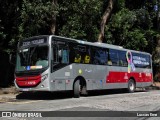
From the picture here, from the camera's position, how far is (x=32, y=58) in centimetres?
1920

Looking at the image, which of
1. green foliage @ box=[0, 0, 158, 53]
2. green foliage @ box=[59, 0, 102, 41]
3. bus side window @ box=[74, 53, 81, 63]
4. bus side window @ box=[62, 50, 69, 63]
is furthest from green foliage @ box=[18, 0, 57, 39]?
bus side window @ box=[62, 50, 69, 63]

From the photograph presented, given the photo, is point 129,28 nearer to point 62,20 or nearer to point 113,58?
point 62,20

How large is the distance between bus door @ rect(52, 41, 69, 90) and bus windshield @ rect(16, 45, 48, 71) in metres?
0.48

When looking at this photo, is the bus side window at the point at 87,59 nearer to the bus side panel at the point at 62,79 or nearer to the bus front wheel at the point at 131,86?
the bus side panel at the point at 62,79

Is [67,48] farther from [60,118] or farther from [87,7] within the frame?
[60,118]

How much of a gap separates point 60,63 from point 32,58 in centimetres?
143

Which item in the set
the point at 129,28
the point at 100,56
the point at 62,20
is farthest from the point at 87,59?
the point at 129,28

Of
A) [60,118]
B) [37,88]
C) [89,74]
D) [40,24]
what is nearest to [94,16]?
[40,24]

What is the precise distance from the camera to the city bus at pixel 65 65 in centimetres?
1884

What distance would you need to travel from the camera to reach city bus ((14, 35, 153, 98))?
18.8m

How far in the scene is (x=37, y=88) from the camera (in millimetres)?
18875

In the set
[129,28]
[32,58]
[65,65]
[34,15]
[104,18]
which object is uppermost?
[104,18]

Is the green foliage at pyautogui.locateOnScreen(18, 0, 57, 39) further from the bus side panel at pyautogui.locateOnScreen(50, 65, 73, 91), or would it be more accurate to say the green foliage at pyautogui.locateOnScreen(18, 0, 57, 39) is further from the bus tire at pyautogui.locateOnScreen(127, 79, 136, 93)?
the bus tire at pyautogui.locateOnScreen(127, 79, 136, 93)

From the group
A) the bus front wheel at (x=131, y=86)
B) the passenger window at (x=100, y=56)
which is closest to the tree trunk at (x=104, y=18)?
the bus front wheel at (x=131, y=86)
